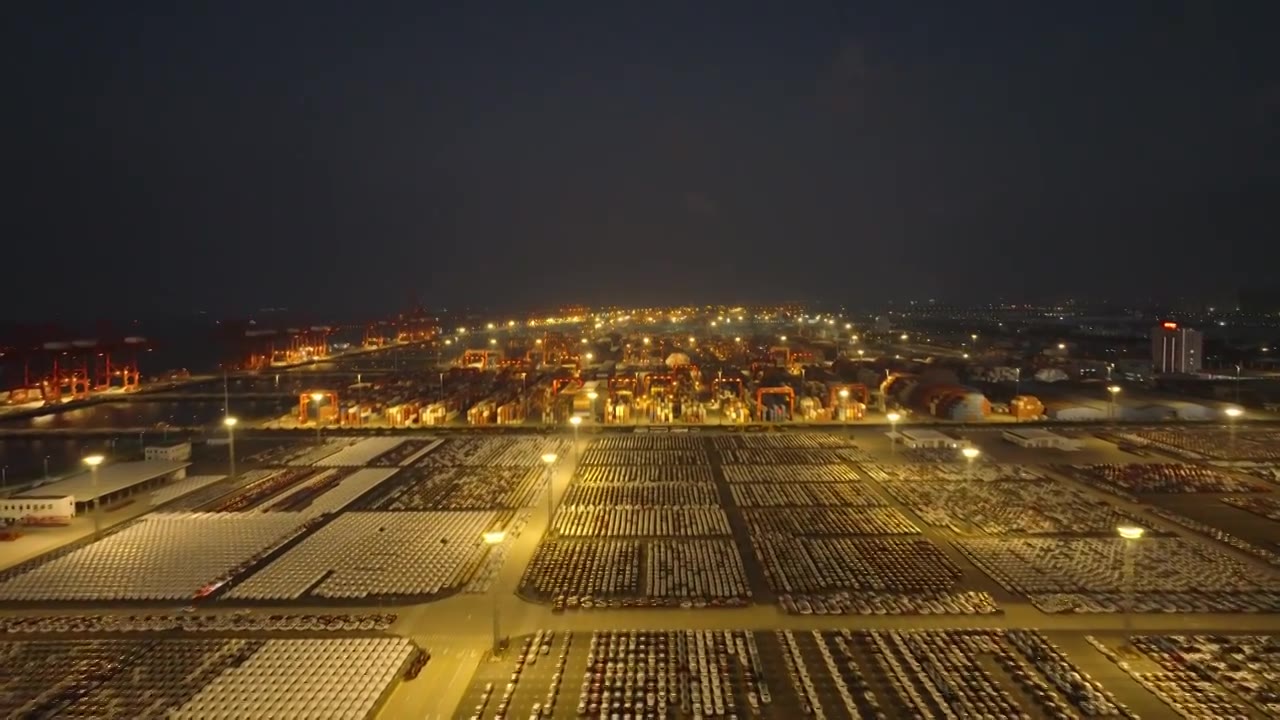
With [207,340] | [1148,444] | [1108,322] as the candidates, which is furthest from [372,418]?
[1108,322]

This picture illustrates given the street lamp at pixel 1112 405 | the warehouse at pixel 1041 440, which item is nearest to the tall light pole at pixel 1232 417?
the street lamp at pixel 1112 405

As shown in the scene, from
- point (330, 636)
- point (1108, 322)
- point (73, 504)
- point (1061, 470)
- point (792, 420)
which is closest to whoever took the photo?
point (330, 636)

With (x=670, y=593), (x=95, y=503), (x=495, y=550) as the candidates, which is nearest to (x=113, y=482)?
(x=95, y=503)

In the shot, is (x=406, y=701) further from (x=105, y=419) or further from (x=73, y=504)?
(x=105, y=419)

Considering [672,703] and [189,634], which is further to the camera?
[189,634]

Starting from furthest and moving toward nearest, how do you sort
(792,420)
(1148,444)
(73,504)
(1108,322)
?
(1108,322), (792,420), (1148,444), (73,504)

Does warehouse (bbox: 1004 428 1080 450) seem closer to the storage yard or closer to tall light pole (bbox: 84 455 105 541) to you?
the storage yard
